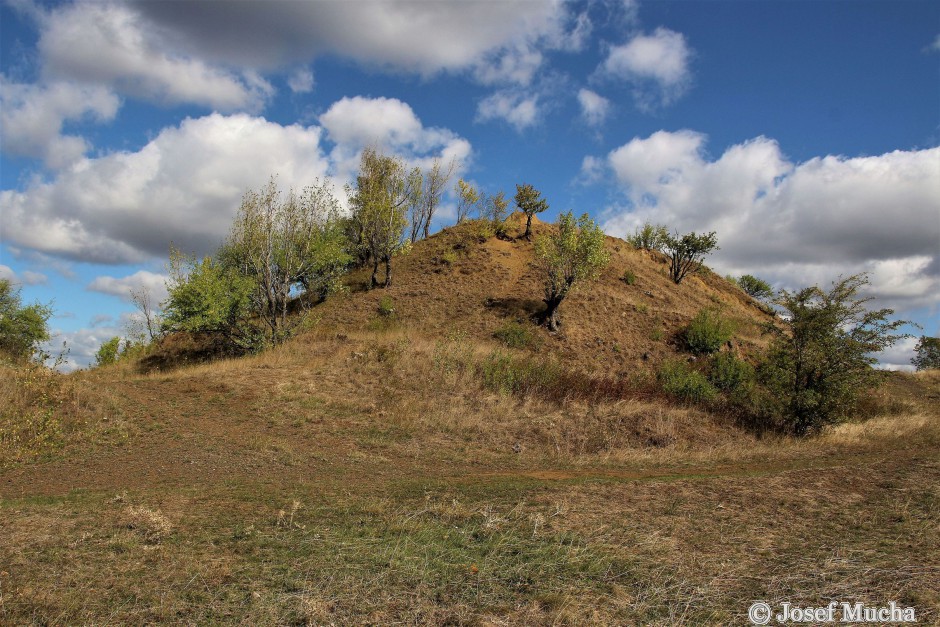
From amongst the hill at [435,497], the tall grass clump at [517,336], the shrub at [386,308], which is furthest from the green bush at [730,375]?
the shrub at [386,308]

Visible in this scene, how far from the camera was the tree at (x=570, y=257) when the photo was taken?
2916 centimetres

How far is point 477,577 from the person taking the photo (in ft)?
21.7

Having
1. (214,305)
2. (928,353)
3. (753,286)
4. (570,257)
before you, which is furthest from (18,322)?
(928,353)

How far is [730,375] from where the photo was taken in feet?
80.4

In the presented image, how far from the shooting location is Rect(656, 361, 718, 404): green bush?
22562 millimetres

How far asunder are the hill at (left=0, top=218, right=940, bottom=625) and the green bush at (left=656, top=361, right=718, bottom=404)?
119 cm

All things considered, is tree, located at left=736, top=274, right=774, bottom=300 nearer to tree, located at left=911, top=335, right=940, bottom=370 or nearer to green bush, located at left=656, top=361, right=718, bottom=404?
tree, located at left=911, top=335, right=940, bottom=370

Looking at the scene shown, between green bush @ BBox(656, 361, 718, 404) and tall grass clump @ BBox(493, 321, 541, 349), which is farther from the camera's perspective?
tall grass clump @ BBox(493, 321, 541, 349)

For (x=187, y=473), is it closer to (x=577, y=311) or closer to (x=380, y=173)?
(x=577, y=311)

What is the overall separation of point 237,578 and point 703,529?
23.8 ft

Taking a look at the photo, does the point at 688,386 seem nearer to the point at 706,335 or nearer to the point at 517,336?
the point at 706,335

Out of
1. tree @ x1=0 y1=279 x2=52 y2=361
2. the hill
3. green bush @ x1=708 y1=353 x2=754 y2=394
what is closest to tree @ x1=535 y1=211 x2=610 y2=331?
the hill

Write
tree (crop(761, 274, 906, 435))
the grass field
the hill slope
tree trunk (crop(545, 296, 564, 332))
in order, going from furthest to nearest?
tree trunk (crop(545, 296, 564, 332))
the hill slope
tree (crop(761, 274, 906, 435))
the grass field

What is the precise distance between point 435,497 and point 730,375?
1916 centimetres
